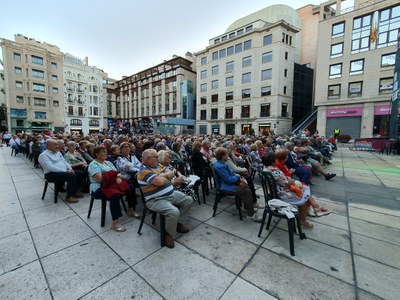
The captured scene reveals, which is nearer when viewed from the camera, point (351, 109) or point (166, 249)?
point (166, 249)

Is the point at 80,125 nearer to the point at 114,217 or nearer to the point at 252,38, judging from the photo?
the point at 252,38

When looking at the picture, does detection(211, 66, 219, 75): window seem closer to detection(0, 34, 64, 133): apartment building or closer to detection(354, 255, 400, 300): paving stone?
detection(0, 34, 64, 133): apartment building

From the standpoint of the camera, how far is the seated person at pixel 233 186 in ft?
10.8

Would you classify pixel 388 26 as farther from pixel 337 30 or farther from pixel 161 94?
pixel 161 94

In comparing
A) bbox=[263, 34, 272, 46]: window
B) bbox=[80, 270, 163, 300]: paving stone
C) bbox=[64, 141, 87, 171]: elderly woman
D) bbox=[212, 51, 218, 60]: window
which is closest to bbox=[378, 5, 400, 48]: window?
bbox=[263, 34, 272, 46]: window

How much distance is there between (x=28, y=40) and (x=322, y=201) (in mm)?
59075

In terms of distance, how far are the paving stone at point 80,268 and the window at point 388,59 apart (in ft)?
103

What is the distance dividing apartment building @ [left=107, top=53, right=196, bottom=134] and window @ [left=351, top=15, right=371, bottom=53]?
27.9 meters

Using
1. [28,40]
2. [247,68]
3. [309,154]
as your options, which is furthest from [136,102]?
[309,154]

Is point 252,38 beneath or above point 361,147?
above

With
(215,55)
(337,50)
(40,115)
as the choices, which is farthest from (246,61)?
(40,115)

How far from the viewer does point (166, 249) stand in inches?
101

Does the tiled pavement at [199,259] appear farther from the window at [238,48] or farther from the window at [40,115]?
the window at [40,115]

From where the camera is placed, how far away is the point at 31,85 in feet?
114
